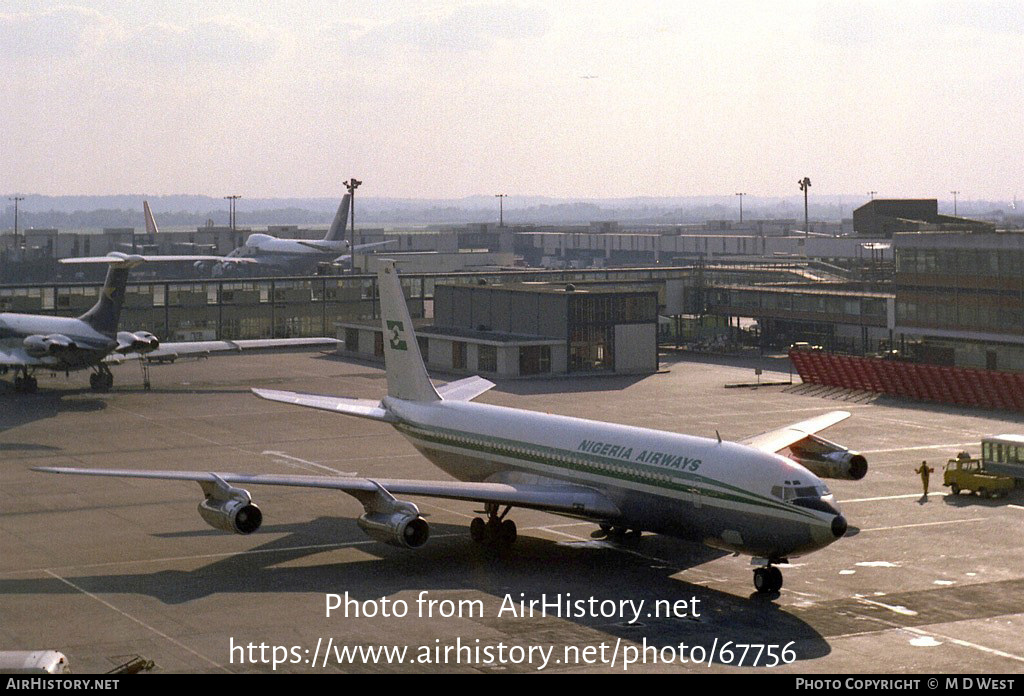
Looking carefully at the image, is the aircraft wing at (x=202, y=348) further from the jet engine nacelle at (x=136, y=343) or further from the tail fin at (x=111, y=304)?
the tail fin at (x=111, y=304)

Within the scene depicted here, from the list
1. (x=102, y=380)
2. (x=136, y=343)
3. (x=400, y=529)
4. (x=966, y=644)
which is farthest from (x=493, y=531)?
(x=102, y=380)

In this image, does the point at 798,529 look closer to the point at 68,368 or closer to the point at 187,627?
the point at 187,627

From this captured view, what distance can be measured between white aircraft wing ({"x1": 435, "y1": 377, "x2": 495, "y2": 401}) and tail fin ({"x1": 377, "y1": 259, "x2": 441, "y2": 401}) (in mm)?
2245

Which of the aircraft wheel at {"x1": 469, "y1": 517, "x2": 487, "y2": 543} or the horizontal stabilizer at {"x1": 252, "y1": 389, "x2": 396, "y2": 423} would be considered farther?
the horizontal stabilizer at {"x1": 252, "y1": 389, "x2": 396, "y2": 423}

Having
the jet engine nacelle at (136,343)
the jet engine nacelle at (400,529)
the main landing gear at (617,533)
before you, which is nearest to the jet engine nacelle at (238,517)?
the jet engine nacelle at (400,529)

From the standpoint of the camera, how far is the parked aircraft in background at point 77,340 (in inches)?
3647

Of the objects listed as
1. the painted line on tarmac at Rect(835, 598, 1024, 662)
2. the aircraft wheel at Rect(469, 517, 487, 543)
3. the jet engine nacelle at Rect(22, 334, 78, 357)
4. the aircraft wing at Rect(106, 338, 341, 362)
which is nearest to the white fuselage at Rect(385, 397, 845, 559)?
the aircraft wheel at Rect(469, 517, 487, 543)

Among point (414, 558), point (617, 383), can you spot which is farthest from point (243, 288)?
point (414, 558)

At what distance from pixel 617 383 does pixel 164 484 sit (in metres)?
49.9

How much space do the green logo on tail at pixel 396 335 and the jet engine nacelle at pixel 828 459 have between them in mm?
17333

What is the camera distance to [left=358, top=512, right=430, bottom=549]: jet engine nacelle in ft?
143

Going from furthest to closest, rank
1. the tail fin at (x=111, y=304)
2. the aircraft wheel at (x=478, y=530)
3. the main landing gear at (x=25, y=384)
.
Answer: the main landing gear at (x=25, y=384) → the tail fin at (x=111, y=304) → the aircraft wheel at (x=478, y=530)

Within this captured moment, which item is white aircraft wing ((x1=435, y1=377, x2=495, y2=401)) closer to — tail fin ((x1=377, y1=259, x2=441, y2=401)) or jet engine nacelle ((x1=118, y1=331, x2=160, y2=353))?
tail fin ((x1=377, y1=259, x2=441, y2=401))

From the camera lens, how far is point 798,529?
40875 mm
